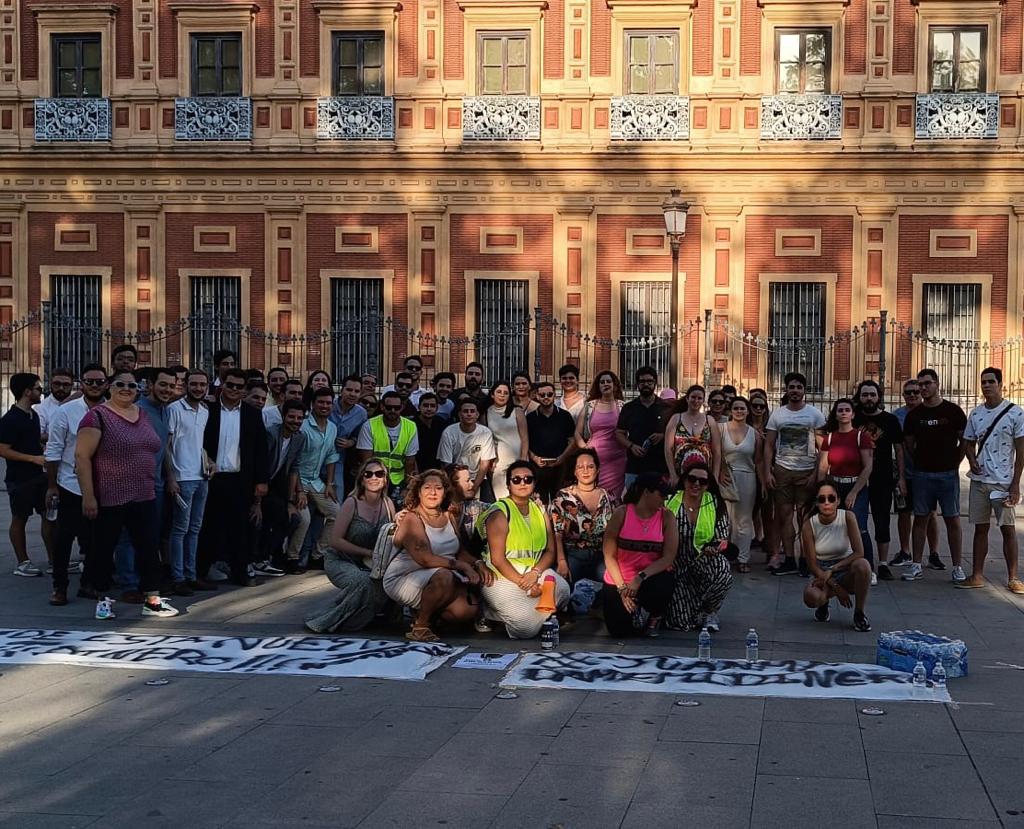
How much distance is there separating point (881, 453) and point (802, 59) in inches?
593

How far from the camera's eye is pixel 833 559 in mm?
10555

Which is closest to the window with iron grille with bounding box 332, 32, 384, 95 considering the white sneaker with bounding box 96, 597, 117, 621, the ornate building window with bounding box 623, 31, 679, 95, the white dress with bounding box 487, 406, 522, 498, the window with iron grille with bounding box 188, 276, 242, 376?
the window with iron grille with bounding box 188, 276, 242, 376

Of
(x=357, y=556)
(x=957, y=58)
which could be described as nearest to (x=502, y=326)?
(x=957, y=58)

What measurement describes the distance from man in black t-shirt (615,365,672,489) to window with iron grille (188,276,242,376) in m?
14.7

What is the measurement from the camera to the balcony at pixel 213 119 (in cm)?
2692

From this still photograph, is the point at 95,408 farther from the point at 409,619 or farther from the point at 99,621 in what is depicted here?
the point at 409,619

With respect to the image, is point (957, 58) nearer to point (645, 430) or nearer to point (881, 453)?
point (881, 453)

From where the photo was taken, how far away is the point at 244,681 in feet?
27.7

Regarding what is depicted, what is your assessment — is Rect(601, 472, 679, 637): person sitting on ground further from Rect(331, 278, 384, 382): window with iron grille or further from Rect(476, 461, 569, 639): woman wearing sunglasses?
Rect(331, 278, 384, 382): window with iron grille

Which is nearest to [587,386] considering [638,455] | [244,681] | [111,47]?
[111,47]

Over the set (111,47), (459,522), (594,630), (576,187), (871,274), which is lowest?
(594,630)

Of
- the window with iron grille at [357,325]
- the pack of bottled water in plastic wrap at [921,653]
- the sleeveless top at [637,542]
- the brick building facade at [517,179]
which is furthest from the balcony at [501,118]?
the pack of bottled water in plastic wrap at [921,653]

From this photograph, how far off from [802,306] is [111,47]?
1399 centimetres

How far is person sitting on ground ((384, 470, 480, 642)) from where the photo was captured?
9.73 m
